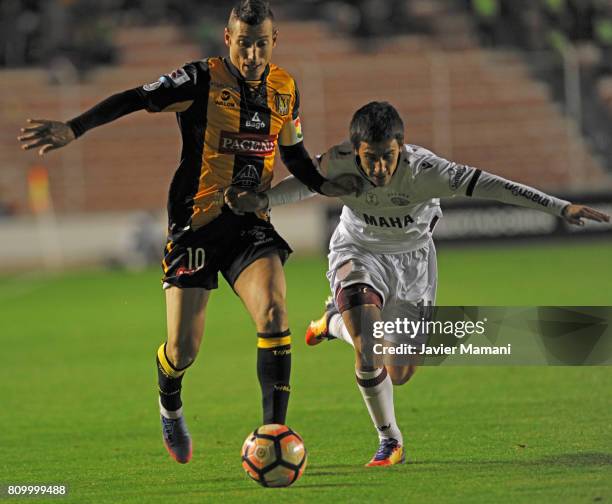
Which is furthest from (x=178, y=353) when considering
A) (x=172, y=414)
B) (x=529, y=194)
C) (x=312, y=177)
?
(x=529, y=194)

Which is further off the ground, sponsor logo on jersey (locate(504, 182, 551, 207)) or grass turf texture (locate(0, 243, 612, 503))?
sponsor logo on jersey (locate(504, 182, 551, 207))

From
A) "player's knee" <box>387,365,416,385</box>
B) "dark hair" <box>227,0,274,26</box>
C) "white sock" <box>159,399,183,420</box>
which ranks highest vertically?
"dark hair" <box>227,0,274,26</box>

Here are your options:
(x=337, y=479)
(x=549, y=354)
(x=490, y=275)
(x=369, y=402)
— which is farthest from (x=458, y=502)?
(x=490, y=275)

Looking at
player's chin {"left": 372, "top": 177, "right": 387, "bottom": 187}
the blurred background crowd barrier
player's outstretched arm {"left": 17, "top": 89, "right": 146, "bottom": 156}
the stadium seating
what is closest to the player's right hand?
player's outstretched arm {"left": 17, "top": 89, "right": 146, "bottom": 156}

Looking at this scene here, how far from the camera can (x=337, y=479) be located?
6695mm

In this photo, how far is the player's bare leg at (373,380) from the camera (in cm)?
713

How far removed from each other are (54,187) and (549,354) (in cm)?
1735

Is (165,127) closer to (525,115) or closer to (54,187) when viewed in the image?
(54,187)

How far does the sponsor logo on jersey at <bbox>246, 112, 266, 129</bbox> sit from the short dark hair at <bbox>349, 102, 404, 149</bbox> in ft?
1.63

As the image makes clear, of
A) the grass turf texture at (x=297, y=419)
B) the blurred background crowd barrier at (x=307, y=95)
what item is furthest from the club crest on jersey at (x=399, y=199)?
the blurred background crowd barrier at (x=307, y=95)

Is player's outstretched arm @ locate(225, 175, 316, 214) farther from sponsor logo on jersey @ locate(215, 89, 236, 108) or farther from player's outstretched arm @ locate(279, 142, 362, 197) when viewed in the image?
sponsor logo on jersey @ locate(215, 89, 236, 108)

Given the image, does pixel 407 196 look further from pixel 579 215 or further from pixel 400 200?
pixel 579 215

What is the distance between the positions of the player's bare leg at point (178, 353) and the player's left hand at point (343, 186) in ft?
2.77

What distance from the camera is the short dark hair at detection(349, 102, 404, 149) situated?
269 inches
